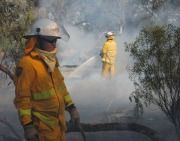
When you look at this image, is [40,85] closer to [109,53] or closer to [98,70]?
[109,53]

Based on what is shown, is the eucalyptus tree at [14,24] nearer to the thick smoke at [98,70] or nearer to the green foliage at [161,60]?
the thick smoke at [98,70]

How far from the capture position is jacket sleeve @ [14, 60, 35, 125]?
3.51 metres

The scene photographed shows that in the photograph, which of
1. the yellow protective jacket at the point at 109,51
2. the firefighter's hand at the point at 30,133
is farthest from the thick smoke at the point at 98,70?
the firefighter's hand at the point at 30,133

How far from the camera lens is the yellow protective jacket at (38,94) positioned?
11.6ft

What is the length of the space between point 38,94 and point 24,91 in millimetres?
199

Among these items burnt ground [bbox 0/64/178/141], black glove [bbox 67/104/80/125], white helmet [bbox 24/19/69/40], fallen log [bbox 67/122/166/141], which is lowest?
burnt ground [bbox 0/64/178/141]

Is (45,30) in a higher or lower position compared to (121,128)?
higher

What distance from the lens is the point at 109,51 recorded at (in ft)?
35.7

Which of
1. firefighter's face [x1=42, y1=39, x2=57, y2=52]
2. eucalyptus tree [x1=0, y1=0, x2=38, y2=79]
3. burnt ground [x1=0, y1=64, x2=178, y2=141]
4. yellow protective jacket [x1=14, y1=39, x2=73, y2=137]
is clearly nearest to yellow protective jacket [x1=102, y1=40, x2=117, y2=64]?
burnt ground [x1=0, y1=64, x2=178, y2=141]

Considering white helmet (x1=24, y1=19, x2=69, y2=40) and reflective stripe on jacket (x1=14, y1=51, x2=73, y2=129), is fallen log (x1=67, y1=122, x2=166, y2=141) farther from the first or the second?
white helmet (x1=24, y1=19, x2=69, y2=40)

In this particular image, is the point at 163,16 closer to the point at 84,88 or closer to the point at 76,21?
the point at 76,21

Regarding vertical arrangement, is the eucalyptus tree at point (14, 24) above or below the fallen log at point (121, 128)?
above

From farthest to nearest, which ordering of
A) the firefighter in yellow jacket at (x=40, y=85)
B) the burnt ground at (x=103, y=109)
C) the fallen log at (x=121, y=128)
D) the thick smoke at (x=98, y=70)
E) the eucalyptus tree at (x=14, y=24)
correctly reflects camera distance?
1. the thick smoke at (x=98, y=70)
2. the eucalyptus tree at (x=14, y=24)
3. the burnt ground at (x=103, y=109)
4. the fallen log at (x=121, y=128)
5. the firefighter in yellow jacket at (x=40, y=85)

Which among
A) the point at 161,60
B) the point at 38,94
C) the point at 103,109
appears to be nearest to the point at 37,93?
the point at 38,94
